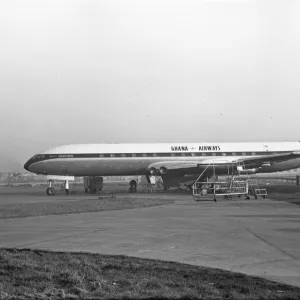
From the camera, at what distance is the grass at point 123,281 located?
487 cm

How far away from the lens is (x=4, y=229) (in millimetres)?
11531

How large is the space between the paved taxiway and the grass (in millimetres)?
637

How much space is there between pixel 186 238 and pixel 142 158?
80.1 feet

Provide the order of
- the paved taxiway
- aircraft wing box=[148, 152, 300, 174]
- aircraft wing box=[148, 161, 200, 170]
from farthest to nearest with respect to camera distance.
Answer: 1. aircraft wing box=[148, 161, 200, 170]
2. aircraft wing box=[148, 152, 300, 174]
3. the paved taxiway

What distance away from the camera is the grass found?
16.0ft

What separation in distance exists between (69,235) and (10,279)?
4843 millimetres

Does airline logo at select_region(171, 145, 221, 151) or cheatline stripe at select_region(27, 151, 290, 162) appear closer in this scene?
cheatline stripe at select_region(27, 151, 290, 162)

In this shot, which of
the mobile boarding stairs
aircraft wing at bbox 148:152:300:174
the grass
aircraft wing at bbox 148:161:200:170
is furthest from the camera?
aircraft wing at bbox 148:161:200:170

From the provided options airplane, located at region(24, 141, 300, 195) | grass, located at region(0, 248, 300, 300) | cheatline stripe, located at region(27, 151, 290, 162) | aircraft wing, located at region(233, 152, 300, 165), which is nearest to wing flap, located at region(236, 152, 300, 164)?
aircraft wing, located at region(233, 152, 300, 165)

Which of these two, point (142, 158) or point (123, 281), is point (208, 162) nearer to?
point (142, 158)

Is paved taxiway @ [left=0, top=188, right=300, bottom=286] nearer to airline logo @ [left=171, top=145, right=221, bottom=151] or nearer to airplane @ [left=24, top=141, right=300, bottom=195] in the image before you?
airplane @ [left=24, top=141, right=300, bottom=195]

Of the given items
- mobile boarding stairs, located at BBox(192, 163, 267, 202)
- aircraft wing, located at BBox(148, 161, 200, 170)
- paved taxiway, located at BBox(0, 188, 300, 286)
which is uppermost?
aircraft wing, located at BBox(148, 161, 200, 170)

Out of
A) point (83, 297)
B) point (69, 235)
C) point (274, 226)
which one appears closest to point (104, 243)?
point (69, 235)

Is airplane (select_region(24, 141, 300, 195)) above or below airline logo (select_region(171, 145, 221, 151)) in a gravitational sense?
below
